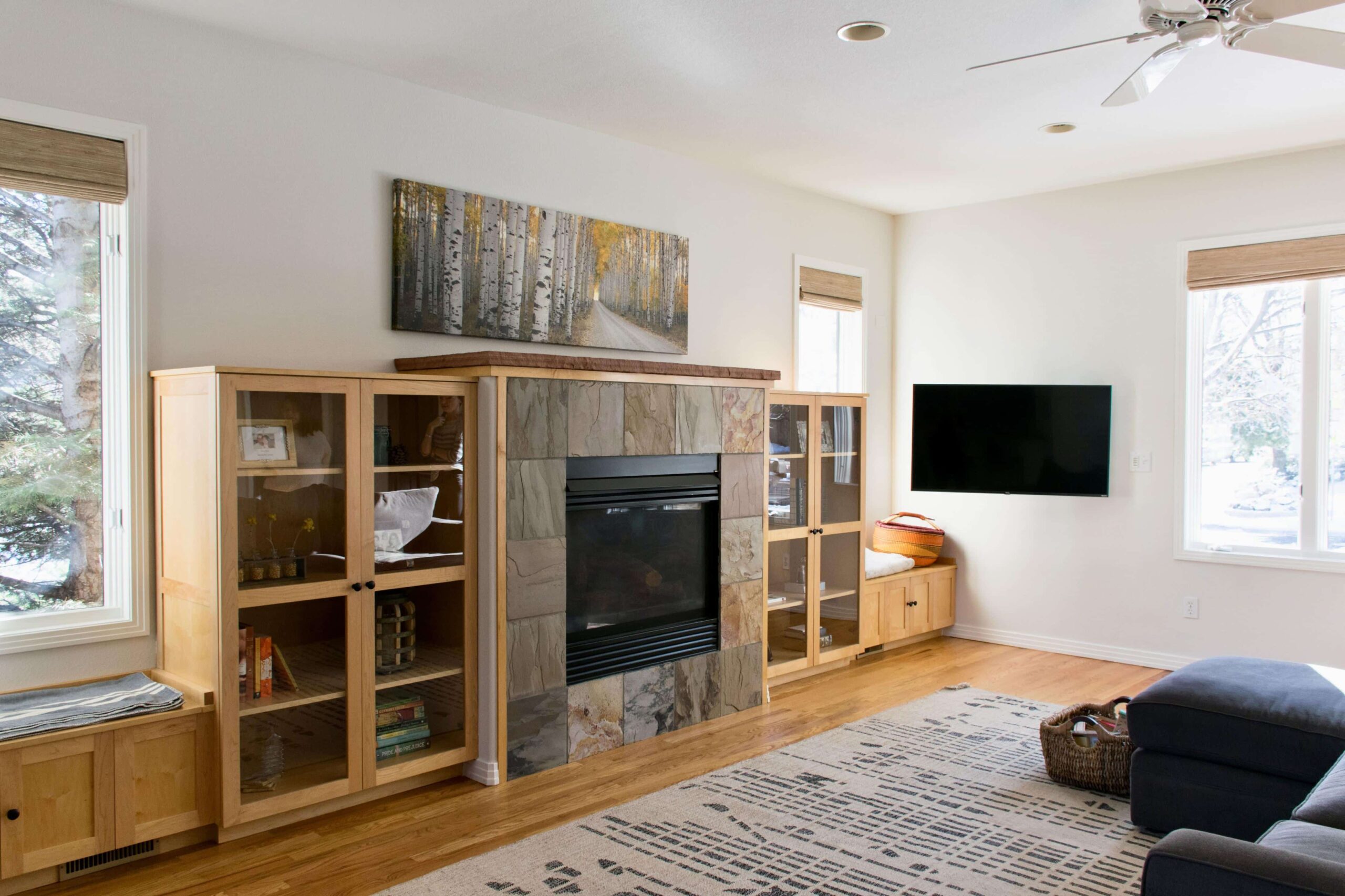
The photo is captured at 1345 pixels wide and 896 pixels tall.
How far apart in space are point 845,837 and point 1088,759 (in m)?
0.98

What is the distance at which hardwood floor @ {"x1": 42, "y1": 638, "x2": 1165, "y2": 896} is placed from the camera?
2.71m

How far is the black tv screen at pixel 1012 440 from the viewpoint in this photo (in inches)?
207

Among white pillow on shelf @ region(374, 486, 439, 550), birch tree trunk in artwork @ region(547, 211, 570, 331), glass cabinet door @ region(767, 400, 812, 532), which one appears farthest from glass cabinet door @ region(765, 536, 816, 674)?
white pillow on shelf @ region(374, 486, 439, 550)

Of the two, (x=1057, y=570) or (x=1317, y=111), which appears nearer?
(x=1317, y=111)

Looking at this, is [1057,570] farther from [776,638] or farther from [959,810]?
[959,810]

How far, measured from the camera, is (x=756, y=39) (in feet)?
10.9

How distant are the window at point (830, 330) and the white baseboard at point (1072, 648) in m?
1.65

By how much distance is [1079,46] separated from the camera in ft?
10.2

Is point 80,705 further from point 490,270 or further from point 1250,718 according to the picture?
point 1250,718

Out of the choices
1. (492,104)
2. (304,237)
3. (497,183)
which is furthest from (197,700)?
(492,104)

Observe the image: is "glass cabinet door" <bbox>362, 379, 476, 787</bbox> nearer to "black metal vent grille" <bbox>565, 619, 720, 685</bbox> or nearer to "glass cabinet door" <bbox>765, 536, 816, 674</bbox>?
"black metal vent grille" <bbox>565, 619, 720, 685</bbox>

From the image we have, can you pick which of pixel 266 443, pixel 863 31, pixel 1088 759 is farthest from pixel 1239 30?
pixel 266 443

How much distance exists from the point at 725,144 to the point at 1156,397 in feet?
8.79

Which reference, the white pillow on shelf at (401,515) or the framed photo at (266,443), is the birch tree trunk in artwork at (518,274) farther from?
the framed photo at (266,443)
